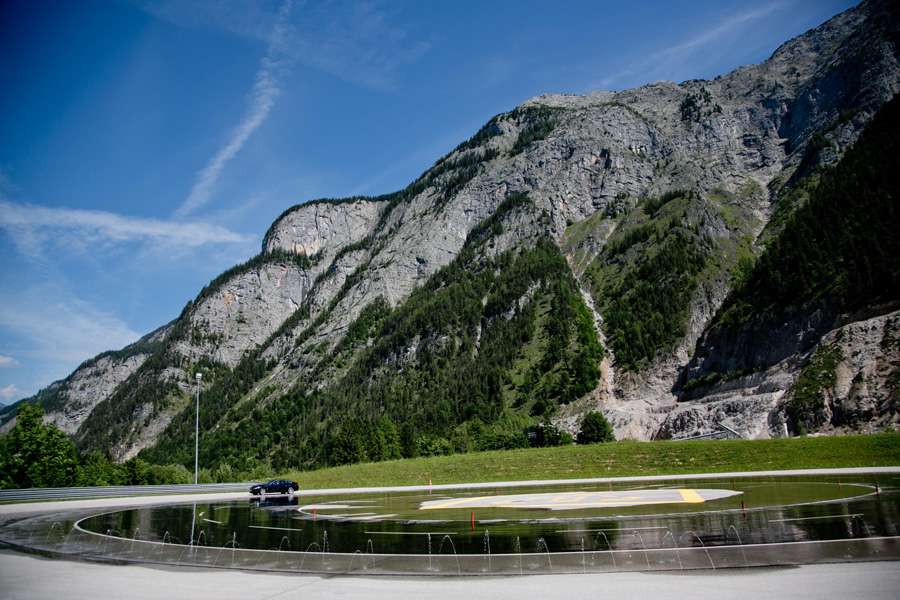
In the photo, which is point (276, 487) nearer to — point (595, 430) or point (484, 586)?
point (484, 586)

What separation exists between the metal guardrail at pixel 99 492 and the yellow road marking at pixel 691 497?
4352 centimetres

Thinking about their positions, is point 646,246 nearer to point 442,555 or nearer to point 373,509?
point 373,509

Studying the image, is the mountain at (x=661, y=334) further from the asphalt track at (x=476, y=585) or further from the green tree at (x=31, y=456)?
the asphalt track at (x=476, y=585)

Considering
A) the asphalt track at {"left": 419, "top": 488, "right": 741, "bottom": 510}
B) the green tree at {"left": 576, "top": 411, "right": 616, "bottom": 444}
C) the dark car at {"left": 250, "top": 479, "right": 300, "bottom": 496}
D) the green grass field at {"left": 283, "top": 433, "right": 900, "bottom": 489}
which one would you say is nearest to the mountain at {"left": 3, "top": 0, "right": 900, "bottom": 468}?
the green tree at {"left": 576, "top": 411, "right": 616, "bottom": 444}

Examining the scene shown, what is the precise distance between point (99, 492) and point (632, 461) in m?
46.4

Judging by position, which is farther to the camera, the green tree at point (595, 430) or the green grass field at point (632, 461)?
the green tree at point (595, 430)

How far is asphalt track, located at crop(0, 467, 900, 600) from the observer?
10.2 metres

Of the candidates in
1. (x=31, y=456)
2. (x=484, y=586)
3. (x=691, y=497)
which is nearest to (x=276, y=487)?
(x=691, y=497)

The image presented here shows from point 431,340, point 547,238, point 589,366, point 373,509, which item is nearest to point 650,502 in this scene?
point 373,509

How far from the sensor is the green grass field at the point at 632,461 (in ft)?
137

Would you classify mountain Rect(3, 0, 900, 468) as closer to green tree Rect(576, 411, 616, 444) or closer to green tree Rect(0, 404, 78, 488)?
green tree Rect(576, 411, 616, 444)

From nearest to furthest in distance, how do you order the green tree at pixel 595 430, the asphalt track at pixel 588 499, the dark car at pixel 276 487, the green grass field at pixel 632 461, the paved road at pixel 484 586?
the paved road at pixel 484 586
the asphalt track at pixel 588 499
the green grass field at pixel 632 461
the dark car at pixel 276 487
the green tree at pixel 595 430

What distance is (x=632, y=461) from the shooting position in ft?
161

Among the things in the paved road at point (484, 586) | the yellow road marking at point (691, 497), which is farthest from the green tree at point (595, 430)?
the paved road at point (484, 586)
